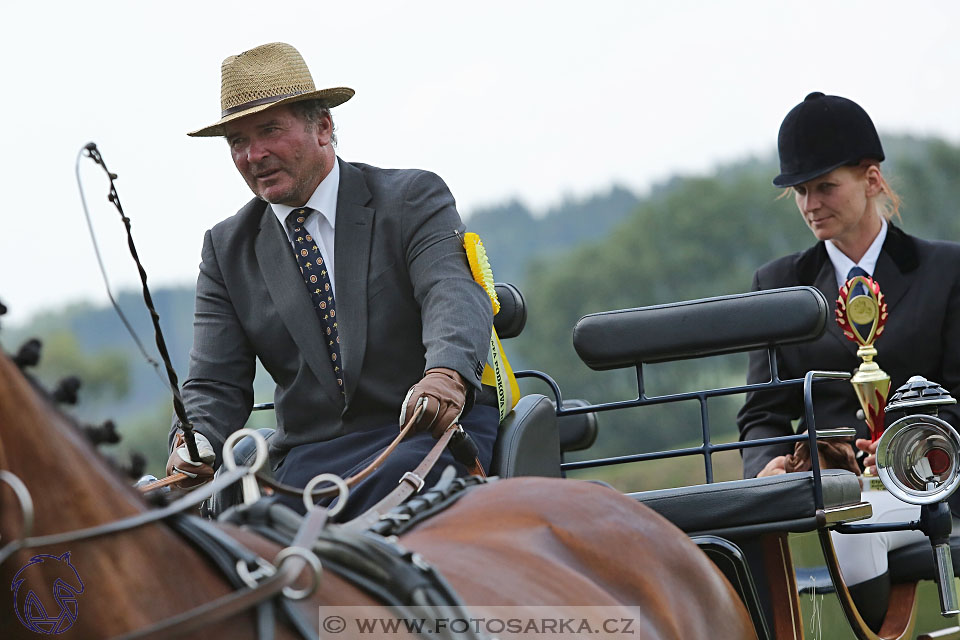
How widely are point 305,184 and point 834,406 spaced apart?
2.00 metres

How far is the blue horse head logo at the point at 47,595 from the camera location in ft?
4.23

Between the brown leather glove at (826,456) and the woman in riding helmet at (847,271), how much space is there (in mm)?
182

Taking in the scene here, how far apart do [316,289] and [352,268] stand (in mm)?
110

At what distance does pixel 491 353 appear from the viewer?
10.3 feet

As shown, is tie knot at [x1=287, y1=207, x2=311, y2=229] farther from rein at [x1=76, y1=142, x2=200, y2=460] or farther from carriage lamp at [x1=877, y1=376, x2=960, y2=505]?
carriage lamp at [x1=877, y1=376, x2=960, y2=505]

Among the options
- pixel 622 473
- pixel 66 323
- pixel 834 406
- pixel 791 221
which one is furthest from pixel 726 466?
pixel 66 323

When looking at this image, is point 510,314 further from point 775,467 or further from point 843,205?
point 843,205

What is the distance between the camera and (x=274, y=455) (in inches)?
127

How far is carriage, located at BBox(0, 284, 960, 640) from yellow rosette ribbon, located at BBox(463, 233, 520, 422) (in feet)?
0.19

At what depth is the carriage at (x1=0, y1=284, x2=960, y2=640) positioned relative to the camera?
1.30m

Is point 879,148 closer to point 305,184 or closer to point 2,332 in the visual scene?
point 305,184

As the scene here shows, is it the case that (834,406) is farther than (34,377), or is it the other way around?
(834,406)

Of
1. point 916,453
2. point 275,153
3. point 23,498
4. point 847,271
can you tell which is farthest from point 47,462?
point 847,271

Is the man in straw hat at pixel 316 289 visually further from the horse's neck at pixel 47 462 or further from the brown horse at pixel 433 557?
the horse's neck at pixel 47 462
